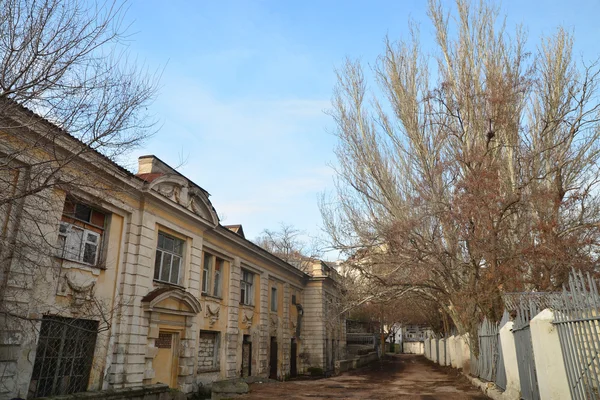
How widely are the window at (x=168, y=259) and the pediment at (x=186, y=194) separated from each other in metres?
1.33

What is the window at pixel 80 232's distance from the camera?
11.6 m

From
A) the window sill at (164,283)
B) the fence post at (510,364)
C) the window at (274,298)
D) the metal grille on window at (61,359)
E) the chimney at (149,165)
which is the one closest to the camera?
the fence post at (510,364)

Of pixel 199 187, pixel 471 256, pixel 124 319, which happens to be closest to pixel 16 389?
pixel 124 319

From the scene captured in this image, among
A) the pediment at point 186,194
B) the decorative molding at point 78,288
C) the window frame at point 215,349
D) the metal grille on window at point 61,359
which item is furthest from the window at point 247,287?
the decorative molding at point 78,288

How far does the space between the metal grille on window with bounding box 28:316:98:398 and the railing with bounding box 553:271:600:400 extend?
941 centimetres

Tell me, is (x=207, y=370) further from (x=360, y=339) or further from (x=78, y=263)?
(x=360, y=339)

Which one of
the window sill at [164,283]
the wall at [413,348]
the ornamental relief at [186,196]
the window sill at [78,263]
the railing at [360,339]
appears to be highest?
the ornamental relief at [186,196]

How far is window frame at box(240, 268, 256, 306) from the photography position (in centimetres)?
2209

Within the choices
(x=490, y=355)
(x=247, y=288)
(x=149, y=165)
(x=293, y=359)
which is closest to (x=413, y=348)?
(x=293, y=359)

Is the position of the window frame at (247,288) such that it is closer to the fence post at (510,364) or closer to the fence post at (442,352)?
the fence post at (510,364)

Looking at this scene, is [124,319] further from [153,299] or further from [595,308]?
[595,308]

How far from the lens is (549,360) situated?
7520mm

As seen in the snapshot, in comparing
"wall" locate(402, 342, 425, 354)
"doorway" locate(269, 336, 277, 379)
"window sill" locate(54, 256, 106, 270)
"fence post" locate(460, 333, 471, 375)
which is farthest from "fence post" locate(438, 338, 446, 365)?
"wall" locate(402, 342, 425, 354)

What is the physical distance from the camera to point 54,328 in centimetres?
1105
